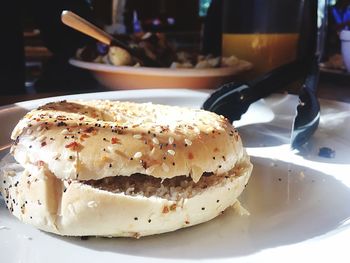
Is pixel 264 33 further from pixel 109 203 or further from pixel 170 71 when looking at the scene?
pixel 109 203

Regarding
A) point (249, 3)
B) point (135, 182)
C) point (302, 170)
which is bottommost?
point (302, 170)

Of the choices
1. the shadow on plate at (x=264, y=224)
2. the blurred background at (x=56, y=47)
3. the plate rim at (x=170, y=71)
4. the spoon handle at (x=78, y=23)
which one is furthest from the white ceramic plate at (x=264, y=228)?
the blurred background at (x=56, y=47)

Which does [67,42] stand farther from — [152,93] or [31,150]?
[31,150]

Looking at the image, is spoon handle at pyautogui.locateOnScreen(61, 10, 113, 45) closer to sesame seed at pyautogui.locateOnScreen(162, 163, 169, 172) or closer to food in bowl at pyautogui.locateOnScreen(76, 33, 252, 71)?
food in bowl at pyautogui.locateOnScreen(76, 33, 252, 71)

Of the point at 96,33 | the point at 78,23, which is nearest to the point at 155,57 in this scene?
the point at 96,33

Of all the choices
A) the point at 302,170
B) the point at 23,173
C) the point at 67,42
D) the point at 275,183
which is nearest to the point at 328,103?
the point at 302,170
